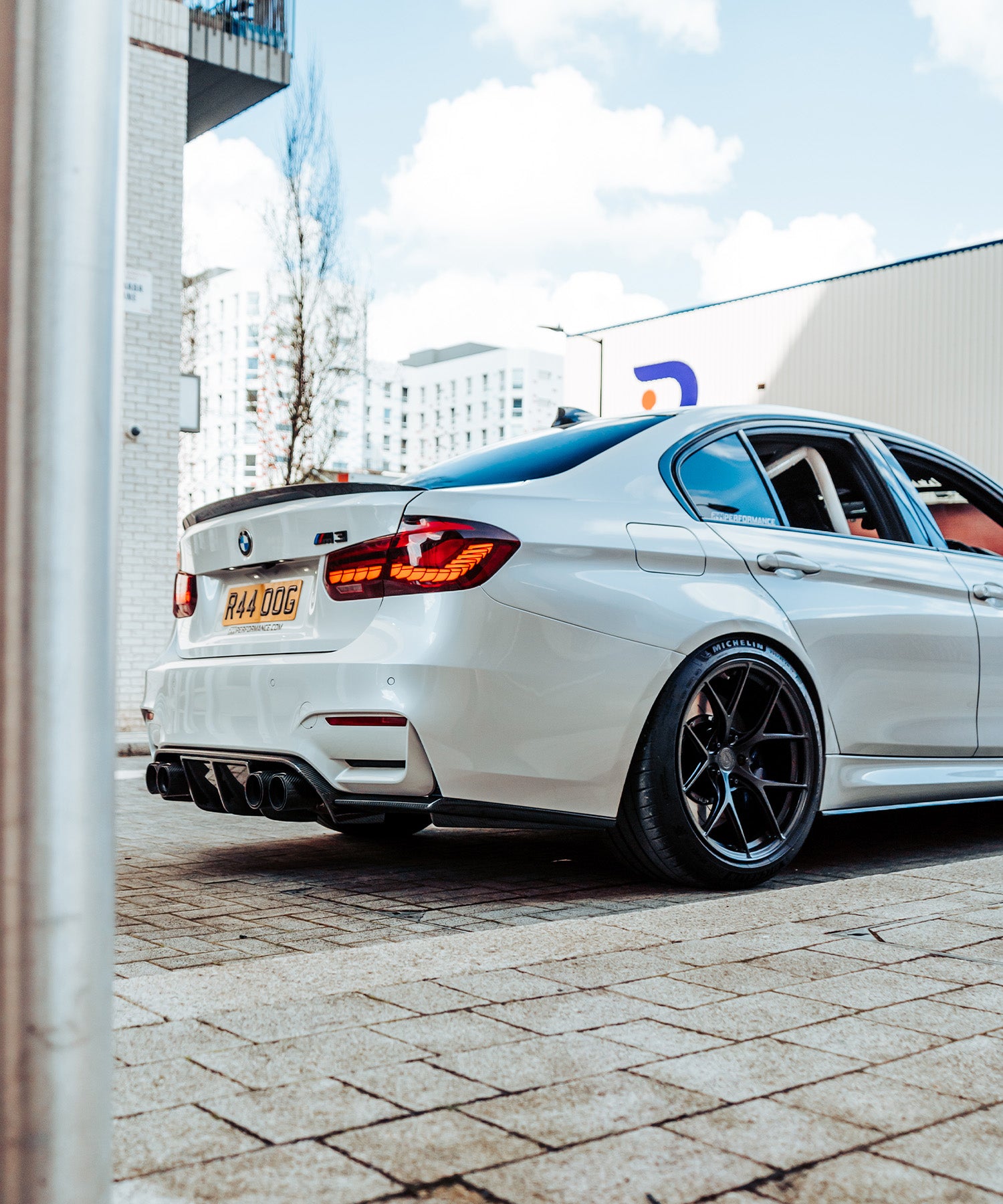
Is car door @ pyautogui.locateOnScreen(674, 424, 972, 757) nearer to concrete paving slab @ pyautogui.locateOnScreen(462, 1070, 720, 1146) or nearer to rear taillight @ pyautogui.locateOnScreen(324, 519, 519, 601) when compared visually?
rear taillight @ pyautogui.locateOnScreen(324, 519, 519, 601)

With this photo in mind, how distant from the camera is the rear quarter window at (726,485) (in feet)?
14.3

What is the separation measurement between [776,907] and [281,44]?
14.7 meters

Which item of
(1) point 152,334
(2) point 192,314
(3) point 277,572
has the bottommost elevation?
(3) point 277,572

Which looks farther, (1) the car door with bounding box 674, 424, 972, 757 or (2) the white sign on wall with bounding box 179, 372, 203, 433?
(2) the white sign on wall with bounding box 179, 372, 203, 433

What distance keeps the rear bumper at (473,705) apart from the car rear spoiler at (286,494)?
39 cm

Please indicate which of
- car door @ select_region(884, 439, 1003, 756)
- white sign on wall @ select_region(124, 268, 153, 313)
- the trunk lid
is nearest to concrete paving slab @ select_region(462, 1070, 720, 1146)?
the trunk lid

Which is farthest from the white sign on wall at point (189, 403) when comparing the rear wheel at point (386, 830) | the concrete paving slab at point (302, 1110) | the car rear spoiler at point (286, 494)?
the concrete paving slab at point (302, 1110)

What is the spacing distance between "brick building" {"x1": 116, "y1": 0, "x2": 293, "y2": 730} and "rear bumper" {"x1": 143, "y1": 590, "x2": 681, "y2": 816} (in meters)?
9.46

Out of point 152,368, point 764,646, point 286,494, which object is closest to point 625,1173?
point 764,646

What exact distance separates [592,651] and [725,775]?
64 centimetres

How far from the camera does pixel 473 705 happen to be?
372 cm

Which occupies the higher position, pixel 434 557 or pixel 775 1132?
pixel 434 557

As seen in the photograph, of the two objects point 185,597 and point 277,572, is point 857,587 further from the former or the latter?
point 185,597

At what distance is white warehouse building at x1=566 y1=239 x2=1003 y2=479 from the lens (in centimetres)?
2750
